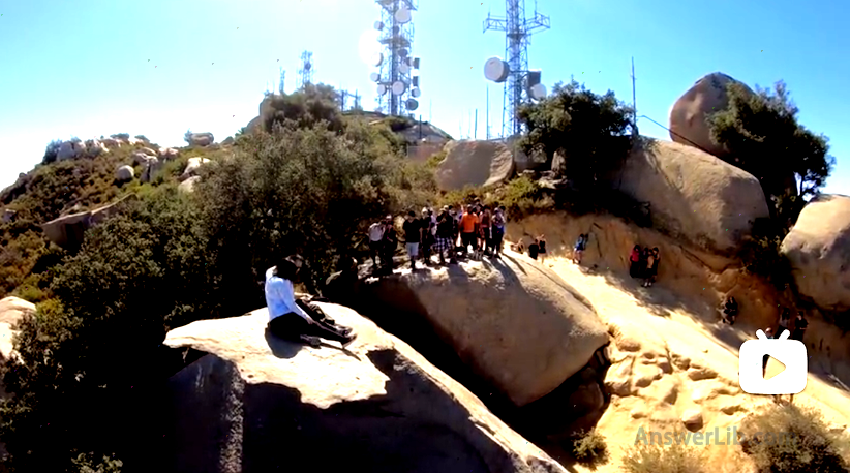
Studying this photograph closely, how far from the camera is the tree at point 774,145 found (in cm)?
1838

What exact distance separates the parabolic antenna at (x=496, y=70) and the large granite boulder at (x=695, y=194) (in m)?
16.3

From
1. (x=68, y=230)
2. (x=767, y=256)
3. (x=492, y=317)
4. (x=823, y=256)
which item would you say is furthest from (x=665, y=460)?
(x=68, y=230)

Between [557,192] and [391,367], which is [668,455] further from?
[557,192]

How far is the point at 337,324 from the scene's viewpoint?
8.10 meters

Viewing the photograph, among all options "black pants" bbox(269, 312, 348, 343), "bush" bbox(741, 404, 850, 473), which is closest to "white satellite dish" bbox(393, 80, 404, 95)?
"bush" bbox(741, 404, 850, 473)

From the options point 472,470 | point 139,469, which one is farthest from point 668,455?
point 139,469

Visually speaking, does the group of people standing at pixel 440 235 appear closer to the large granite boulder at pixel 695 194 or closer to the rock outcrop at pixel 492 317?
the rock outcrop at pixel 492 317

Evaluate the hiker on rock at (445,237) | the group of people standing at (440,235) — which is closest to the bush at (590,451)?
the group of people standing at (440,235)

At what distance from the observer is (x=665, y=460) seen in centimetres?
953

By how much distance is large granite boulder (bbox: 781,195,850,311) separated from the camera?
1555cm

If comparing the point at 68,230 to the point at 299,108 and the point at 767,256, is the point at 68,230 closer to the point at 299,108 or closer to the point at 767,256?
the point at 299,108

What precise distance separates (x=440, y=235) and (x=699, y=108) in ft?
44.0

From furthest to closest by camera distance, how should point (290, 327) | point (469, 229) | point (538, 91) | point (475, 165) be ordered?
point (538, 91) → point (475, 165) → point (469, 229) → point (290, 327)

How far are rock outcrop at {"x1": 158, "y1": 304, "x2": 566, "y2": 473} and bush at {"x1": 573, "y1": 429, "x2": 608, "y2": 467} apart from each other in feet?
9.90
